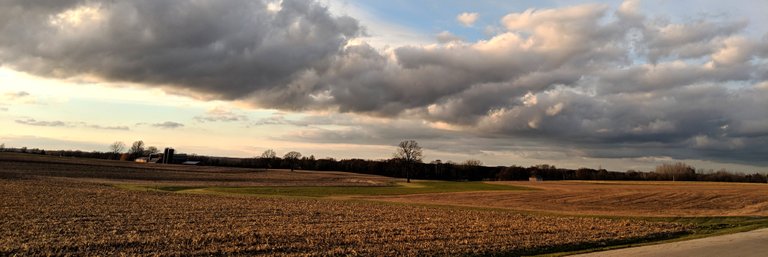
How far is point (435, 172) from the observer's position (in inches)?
6590

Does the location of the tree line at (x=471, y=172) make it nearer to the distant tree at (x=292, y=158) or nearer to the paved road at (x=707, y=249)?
the distant tree at (x=292, y=158)

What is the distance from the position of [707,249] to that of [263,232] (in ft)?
54.6

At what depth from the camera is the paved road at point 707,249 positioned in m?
17.5

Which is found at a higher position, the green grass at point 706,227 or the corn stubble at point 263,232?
the green grass at point 706,227

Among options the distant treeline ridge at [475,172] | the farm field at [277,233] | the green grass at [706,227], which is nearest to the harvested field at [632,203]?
the green grass at [706,227]

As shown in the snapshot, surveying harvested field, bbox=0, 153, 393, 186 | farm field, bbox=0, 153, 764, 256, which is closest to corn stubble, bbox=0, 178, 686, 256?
farm field, bbox=0, 153, 764, 256

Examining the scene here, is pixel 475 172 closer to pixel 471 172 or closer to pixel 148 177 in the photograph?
pixel 471 172

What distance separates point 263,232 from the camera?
2277 centimetres

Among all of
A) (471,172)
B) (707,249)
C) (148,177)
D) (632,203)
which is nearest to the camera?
(707,249)

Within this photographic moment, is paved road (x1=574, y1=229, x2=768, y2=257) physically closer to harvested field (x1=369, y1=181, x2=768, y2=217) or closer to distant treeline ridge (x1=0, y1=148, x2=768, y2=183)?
harvested field (x1=369, y1=181, x2=768, y2=217)

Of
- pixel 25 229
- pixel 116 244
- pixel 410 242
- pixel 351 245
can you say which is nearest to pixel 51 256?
pixel 116 244

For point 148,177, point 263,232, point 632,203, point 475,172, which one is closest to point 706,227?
point 632,203

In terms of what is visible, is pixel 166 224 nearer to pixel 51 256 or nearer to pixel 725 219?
pixel 51 256

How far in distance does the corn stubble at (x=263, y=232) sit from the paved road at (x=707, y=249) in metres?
2.87
